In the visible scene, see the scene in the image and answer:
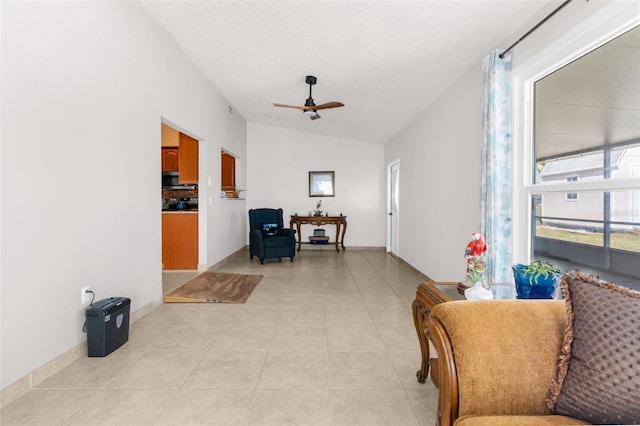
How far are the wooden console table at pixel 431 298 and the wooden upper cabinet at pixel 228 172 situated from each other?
4823 mm

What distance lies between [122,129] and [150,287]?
1.53 metres

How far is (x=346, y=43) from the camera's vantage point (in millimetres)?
3033

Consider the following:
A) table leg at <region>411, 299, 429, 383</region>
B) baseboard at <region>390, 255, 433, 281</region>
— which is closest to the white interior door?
baseboard at <region>390, 255, 433, 281</region>

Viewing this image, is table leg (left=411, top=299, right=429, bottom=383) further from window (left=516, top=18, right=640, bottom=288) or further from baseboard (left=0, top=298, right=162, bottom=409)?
baseboard (left=0, top=298, right=162, bottom=409)

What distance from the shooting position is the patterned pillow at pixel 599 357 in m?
0.85

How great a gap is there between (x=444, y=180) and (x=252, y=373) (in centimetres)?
303

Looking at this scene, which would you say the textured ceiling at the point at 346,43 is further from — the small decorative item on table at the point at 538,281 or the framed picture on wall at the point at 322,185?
the framed picture on wall at the point at 322,185

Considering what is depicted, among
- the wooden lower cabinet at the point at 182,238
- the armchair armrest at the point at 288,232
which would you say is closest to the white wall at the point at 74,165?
the wooden lower cabinet at the point at 182,238

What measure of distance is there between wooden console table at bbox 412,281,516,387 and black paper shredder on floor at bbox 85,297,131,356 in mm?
2099

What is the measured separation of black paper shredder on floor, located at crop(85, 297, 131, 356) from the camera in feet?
7.11

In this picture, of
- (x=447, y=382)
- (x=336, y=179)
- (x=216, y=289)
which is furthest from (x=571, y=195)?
(x=336, y=179)

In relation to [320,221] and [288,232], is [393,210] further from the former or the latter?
[288,232]

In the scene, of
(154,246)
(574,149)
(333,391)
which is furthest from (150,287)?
(574,149)

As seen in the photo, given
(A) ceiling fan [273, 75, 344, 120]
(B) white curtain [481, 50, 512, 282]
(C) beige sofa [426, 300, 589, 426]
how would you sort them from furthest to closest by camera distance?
(A) ceiling fan [273, 75, 344, 120], (B) white curtain [481, 50, 512, 282], (C) beige sofa [426, 300, 589, 426]
